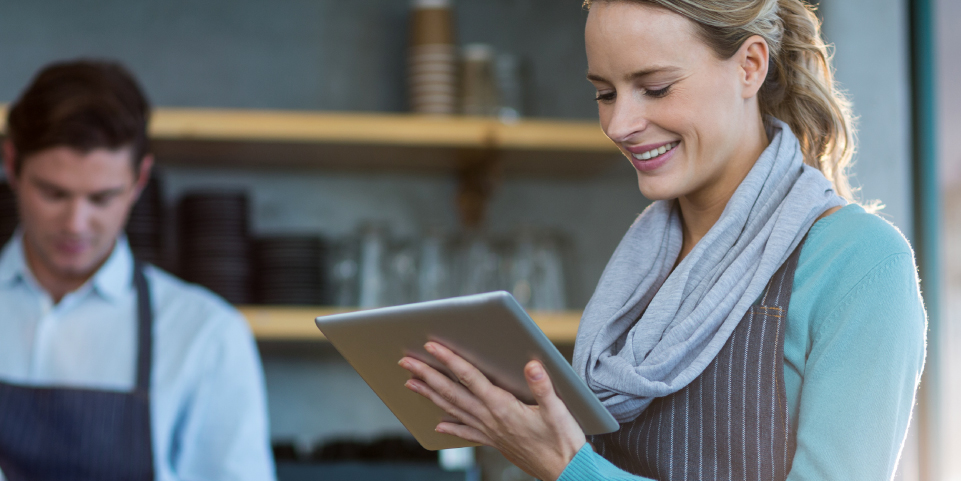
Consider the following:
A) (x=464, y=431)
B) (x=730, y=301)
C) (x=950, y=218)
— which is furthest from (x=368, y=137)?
(x=730, y=301)

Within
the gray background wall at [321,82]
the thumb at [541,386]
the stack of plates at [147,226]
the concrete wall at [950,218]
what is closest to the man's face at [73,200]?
the stack of plates at [147,226]

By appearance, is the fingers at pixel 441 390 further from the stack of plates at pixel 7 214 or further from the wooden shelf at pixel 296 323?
the stack of plates at pixel 7 214

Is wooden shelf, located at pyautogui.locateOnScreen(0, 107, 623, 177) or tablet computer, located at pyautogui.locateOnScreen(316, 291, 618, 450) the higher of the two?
wooden shelf, located at pyautogui.locateOnScreen(0, 107, 623, 177)

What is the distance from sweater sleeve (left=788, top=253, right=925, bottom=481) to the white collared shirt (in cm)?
133

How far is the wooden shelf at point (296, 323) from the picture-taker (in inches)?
84.1

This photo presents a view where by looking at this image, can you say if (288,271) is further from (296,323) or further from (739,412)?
(739,412)

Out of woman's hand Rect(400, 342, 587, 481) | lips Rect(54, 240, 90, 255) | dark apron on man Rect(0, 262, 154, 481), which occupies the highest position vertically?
lips Rect(54, 240, 90, 255)

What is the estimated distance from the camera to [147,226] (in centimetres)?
216

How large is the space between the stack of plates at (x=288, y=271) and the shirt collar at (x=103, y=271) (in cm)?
40

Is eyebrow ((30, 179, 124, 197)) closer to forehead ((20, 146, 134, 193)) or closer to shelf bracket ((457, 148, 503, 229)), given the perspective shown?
forehead ((20, 146, 134, 193))

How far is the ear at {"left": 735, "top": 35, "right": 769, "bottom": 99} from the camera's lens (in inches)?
30.2

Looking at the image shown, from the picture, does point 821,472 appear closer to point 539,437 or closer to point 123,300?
point 539,437

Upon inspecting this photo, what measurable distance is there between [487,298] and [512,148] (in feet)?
5.31

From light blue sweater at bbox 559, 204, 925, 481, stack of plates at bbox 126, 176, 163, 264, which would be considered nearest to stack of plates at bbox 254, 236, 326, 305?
stack of plates at bbox 126, 176, 163, 264
